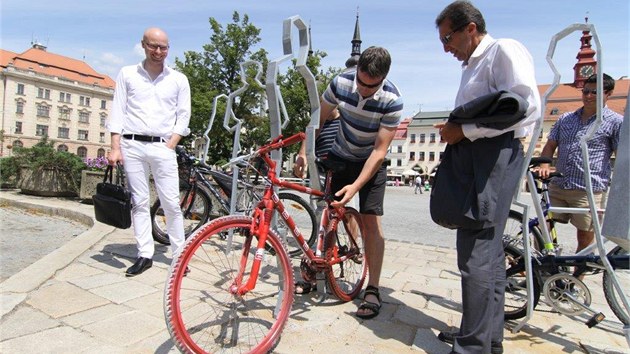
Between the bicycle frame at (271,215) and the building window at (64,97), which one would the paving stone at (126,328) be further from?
the building window at (64,97)

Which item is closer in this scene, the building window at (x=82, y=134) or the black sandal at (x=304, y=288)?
the black sandal at (x=304, y=288)

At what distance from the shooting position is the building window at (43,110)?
249 ft

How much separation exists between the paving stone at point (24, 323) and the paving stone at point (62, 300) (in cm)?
6

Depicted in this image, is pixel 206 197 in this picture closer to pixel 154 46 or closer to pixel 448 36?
pixel 154 46

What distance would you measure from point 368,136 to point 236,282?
1487 mm

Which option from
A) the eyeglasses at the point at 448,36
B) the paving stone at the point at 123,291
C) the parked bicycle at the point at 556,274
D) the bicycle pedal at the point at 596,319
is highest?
the eyeglasses at the point at 448,36

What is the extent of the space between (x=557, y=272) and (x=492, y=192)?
1143 mm

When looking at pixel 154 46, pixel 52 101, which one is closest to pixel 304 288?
pixel 154 46

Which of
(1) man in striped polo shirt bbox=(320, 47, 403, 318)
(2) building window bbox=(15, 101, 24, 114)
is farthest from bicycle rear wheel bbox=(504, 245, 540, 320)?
(2) building window bbox=(15, 101, 24, 114)

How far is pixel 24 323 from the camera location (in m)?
2.33

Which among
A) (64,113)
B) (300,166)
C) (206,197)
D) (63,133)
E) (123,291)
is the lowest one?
(123,291)

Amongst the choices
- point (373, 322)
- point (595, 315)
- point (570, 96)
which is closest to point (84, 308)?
point (373, 322)

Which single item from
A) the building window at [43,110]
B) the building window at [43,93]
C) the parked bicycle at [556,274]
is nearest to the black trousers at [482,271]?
the parked bicycle at [556,274]

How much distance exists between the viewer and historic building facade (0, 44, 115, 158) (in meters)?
72.7
